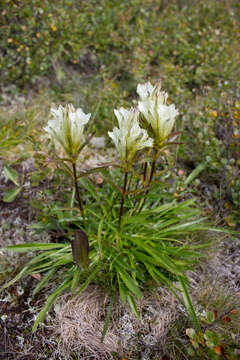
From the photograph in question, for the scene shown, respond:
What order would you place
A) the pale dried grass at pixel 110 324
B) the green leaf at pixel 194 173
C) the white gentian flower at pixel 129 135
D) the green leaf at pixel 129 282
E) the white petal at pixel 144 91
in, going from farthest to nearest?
the green leaf at pixel 194 173 < the pale dried grass at pixel 110 324 < the green leaf at pixel 129 282 < the white petal at pixel 144 91 < the white gentian flower at pixel 129 135

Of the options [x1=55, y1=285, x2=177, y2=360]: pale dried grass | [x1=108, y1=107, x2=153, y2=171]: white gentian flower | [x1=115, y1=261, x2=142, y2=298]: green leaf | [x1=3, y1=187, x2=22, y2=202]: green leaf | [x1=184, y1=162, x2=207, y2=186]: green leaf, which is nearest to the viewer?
[x1=108, y1=107, x2=153, y2=171]: white gentian flower

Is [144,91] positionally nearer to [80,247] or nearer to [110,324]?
[80,247]

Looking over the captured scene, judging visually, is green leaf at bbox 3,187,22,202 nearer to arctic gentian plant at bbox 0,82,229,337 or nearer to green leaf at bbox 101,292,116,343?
arctic gentian plant at bbox 0,82,229,337

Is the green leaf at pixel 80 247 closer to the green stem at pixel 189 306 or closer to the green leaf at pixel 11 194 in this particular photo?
the green stem at pixel 189 306

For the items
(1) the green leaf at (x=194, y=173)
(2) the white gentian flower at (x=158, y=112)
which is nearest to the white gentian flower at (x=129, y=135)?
(2) the white gentian flower at (x=158, y=112)

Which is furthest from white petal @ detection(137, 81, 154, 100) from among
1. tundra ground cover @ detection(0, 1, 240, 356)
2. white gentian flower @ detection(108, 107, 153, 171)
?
tundra ground cover @ detection(0, 1, 240, 356)

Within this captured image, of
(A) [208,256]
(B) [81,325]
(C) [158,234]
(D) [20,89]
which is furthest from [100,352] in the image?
(D) [20,89]

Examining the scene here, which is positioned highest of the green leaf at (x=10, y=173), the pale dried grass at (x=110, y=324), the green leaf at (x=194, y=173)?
the green leaf at (x=10, y=173)
